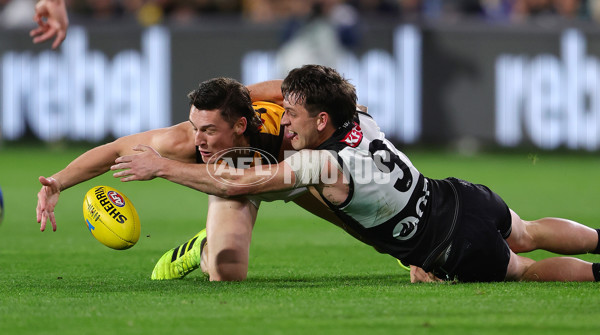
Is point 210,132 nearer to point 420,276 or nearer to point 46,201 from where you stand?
point 46,201

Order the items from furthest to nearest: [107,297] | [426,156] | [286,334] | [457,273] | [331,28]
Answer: [426,156] → [331,28] → [457,273] → [107,297] → [286,334]

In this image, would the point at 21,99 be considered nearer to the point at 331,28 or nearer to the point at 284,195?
the point at 331,28

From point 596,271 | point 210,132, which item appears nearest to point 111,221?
point 210,132

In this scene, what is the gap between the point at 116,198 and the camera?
638 cm

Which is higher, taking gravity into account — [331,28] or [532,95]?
[331,28]

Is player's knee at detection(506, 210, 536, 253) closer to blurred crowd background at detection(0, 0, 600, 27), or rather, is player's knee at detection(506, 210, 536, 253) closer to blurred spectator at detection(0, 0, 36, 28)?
blurred crowd background at detection(0, 0, 600, 27)

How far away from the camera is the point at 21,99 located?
17.3 m

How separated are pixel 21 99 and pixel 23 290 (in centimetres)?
1221

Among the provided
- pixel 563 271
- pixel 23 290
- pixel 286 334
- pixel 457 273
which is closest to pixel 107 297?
pixel 23 290

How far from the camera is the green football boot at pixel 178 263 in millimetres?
6465

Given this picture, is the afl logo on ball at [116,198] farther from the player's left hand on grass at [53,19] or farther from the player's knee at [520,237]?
the player's knee at [520,237]

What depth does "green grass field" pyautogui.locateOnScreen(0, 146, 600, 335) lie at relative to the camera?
14.9 ft

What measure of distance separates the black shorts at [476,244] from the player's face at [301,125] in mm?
969

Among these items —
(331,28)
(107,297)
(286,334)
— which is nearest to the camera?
(286,334)
